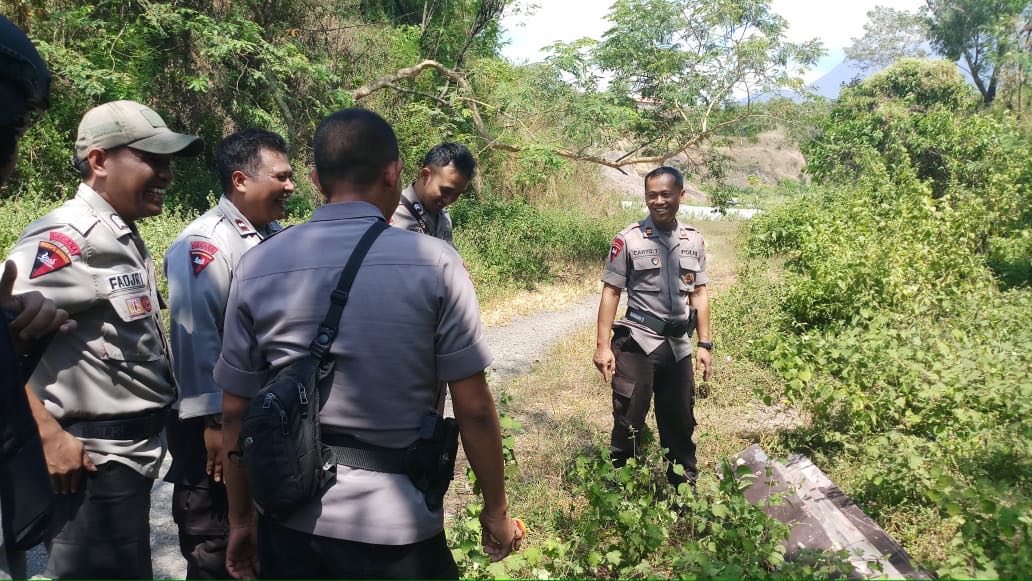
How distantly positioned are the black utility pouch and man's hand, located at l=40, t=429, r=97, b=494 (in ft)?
3.56

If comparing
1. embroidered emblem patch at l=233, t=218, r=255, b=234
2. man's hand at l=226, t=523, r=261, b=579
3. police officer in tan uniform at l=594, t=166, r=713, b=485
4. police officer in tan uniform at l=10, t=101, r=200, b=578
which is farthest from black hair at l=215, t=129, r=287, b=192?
police officer in tan uniform at l=594, t=166, r=713, b=485

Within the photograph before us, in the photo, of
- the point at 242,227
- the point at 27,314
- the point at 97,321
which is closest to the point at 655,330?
the point at 242,227

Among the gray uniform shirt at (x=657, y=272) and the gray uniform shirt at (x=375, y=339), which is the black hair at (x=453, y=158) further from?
the gray uniform shirt at (x=375, y=339)

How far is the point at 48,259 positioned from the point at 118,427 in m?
0.58

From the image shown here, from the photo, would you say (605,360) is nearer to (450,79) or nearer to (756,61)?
(756,61)

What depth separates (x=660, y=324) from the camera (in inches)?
148

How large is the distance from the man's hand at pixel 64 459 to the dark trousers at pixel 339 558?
2.33 feet

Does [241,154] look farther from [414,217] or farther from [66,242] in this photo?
[414,217]

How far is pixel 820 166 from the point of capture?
14.7 m

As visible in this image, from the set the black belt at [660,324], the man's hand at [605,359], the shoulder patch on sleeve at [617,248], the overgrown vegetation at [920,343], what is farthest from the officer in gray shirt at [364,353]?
the shoulder patch on sleeve at [617,248]

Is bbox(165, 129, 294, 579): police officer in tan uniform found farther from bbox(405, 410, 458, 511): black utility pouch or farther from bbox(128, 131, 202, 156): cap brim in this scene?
bbox(405, 410, 458, 511): black utility pouch

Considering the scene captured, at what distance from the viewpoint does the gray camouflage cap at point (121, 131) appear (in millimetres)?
2199

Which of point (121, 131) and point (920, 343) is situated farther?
point (920, 343)

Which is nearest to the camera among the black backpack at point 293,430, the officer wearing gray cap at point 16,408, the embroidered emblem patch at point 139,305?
the officer wearing gray cap at point 16,408
